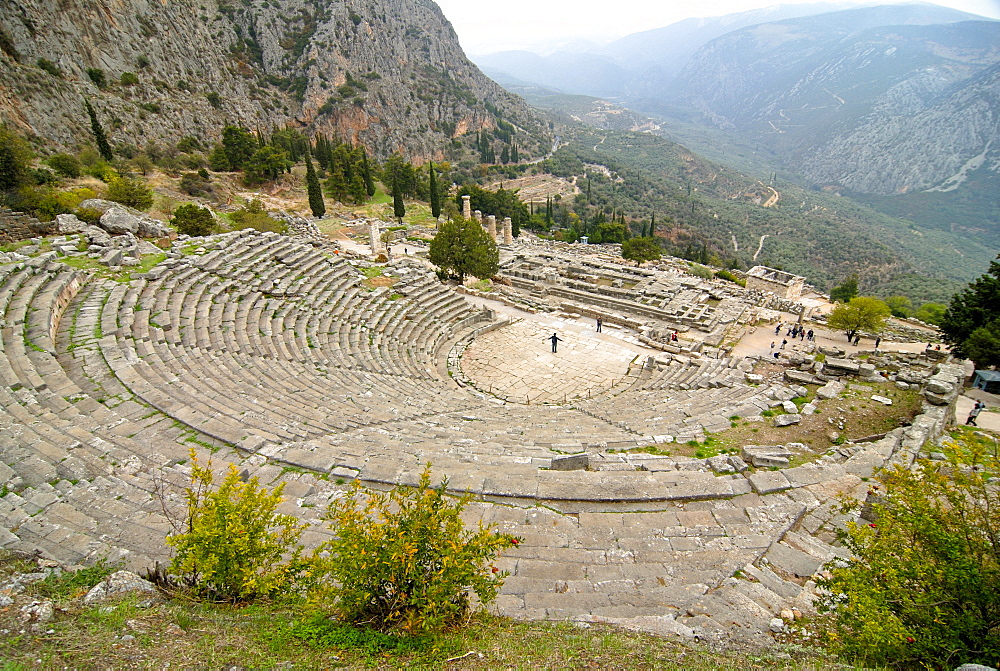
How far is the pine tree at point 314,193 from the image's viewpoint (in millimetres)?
38750

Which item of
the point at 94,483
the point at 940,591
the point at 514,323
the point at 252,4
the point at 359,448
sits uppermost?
the point at 252,4

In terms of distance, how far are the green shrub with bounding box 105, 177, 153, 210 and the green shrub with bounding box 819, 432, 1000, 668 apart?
1283 inches

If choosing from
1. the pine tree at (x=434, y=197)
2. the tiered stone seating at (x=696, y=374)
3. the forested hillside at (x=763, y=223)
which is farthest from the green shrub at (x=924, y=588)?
the forested hillside at (x=763, y=223)

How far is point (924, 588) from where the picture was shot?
4.42 meters

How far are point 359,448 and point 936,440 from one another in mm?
13045

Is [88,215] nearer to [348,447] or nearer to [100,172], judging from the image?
[100,172]

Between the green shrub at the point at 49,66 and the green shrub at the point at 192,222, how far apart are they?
3583cm

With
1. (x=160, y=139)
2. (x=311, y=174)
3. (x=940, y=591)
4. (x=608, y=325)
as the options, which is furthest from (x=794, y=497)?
(x=160, y=139)

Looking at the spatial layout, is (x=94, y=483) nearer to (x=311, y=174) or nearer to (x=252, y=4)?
(x=311, y=174)

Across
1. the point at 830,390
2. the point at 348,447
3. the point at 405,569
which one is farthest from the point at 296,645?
the point at 830,390

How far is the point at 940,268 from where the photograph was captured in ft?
257

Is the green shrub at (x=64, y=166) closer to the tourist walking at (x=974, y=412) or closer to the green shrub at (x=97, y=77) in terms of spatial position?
the green shrub at (x=97, y=77)

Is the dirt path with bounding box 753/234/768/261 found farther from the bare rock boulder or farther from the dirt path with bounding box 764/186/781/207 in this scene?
the bare rock boulder

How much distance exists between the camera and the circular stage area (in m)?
17.5
